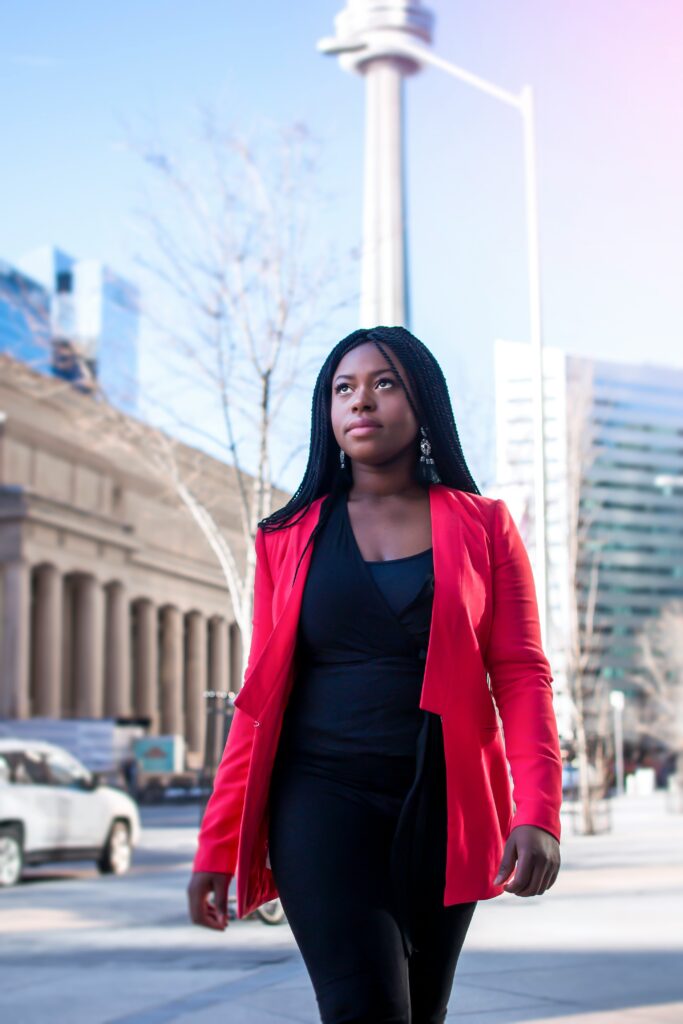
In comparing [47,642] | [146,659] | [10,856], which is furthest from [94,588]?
[10,856]

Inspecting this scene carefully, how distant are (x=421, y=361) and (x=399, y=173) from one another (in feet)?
155

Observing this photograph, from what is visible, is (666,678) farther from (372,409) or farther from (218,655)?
(372,409)

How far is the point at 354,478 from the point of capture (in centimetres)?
324

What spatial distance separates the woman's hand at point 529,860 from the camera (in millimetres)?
2727

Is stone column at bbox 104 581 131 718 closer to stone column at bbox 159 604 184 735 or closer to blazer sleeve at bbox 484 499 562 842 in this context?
stone column at bbox 159 604 184 735

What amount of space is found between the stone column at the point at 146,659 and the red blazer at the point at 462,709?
245 ft

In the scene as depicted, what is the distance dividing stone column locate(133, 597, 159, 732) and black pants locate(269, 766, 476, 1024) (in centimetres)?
7496

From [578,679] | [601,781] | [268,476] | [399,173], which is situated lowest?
[601,781]

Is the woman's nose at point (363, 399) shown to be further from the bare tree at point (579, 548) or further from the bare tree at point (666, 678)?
the bare tree at point (666, 678)

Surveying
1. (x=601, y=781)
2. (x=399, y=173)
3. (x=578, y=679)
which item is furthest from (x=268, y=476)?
(x=399, y=173)

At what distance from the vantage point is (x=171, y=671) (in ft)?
270

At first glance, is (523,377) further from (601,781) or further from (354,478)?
(354,478)

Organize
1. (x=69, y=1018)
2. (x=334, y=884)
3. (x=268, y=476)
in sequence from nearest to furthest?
(x=334, y=884) → (x=69, y=1018) → (x=268, y=476)

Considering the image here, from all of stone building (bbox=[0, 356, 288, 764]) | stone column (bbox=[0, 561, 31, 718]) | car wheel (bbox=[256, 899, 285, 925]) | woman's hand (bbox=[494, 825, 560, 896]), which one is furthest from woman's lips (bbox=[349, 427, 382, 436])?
stone column (bbox=[0, 561, 31, 718])
